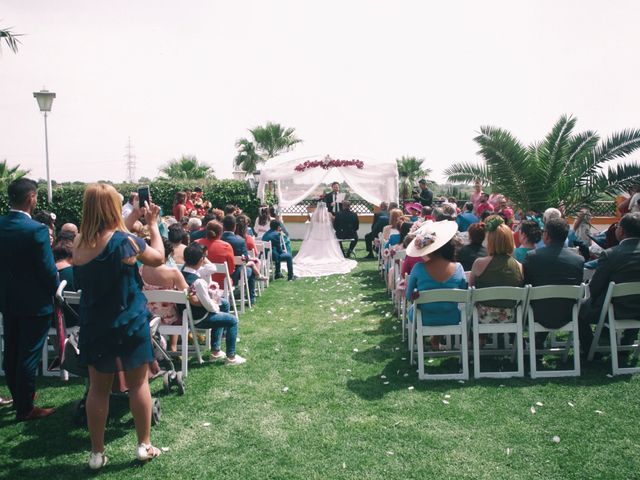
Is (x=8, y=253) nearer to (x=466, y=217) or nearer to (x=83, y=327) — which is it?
(x=83, y=327)

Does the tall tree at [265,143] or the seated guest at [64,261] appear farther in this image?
the tall tree at [265,143]

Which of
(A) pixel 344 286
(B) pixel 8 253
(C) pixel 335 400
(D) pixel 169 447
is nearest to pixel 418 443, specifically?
(C) pixel 335 400

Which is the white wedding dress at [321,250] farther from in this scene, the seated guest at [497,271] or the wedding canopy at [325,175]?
the seated guest at [497,271]

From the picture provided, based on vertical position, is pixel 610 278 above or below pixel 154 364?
above

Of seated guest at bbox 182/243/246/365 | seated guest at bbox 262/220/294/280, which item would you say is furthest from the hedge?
seated guest at bbox 182/243/246/365

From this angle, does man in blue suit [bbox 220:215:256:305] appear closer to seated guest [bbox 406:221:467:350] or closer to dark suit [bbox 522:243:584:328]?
seated guest [bbox 406:221:467:350]

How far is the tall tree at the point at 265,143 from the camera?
3291 centimetres

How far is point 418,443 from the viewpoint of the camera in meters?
3.98

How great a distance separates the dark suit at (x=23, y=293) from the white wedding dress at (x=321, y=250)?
8.80 meters

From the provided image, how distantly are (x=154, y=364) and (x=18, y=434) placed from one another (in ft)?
4.20

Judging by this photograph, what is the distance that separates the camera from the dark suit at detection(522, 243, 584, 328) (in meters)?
5.30

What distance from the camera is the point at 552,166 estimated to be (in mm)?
13547

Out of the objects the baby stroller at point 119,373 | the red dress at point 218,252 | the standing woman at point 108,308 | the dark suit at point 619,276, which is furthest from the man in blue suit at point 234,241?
the dark suit at point 619,276

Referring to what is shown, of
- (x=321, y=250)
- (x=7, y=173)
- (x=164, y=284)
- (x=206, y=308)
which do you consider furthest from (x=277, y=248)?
(x=7, y=173)
